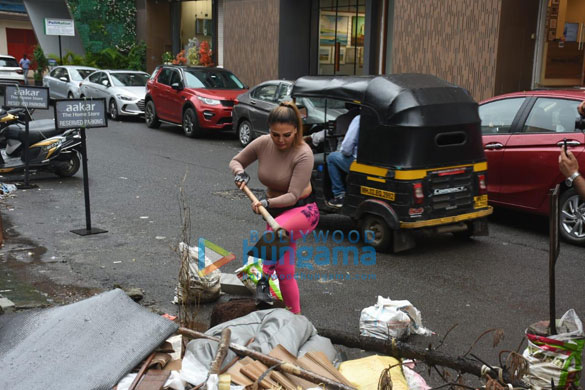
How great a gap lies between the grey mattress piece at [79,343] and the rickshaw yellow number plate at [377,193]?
145 inches

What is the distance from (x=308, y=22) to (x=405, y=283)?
1691cm

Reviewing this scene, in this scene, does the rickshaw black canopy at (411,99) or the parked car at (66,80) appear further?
the parked car at (66,80)

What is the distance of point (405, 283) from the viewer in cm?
651

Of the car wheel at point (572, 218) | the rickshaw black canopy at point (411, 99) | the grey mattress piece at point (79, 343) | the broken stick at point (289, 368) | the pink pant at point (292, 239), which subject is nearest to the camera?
the grey mattress piece at point (79, 343)

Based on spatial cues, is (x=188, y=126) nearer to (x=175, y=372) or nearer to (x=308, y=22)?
(x=308, y=22)

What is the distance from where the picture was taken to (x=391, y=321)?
507 centimetres

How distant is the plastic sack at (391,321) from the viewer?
5086mm

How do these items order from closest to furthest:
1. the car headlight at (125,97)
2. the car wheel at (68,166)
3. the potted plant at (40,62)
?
the car wheel at (68,166), the car headlight at (125,97), the potted plant at (40,62)

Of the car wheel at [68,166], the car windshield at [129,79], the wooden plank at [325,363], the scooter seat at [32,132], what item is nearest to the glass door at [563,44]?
the car wheel at [68,166]

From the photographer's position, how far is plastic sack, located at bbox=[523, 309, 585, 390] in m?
3.83

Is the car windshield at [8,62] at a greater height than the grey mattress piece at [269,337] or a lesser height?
greater

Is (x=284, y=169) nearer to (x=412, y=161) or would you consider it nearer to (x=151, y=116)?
(x=412, y=161)

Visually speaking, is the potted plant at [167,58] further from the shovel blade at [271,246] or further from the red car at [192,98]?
the shovel blade at [271,246]

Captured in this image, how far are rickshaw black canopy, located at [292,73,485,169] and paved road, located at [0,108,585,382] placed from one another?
1.14m
